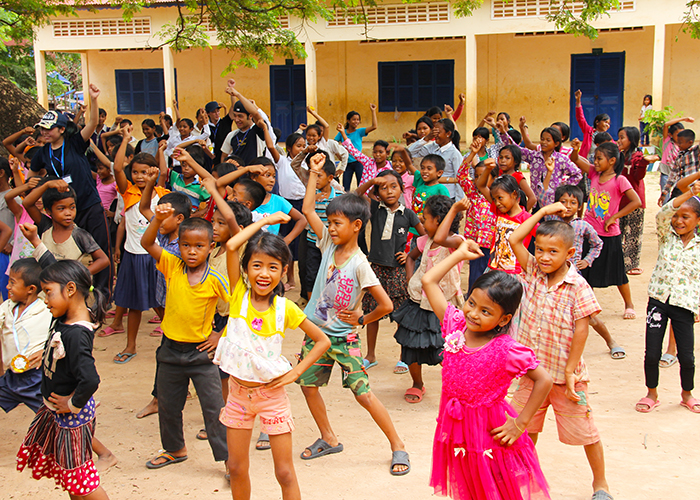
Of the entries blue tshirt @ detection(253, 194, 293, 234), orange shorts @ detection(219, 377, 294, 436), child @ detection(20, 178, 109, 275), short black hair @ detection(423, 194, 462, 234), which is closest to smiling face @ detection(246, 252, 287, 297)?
orange shorts @ detection(219, 377, 294, 436)

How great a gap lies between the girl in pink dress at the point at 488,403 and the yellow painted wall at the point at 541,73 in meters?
15.1

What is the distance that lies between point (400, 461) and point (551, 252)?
Result: 1379mm

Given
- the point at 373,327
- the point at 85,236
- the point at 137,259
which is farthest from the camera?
the point at 137,259

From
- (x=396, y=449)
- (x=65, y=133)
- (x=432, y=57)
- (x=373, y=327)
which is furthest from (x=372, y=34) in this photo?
(x=396, y=449)

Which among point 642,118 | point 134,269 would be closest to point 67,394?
point 134,269

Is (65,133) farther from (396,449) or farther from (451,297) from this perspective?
(396,449)

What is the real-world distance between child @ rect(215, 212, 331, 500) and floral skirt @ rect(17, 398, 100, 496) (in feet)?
2.03

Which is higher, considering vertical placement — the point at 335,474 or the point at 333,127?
the point at 333,127

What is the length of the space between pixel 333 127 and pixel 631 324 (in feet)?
41.8

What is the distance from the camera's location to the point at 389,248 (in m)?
5.18

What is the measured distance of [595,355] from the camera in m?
5.30

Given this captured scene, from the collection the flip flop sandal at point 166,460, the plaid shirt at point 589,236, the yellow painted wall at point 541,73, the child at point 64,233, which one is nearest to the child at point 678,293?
the plaid shirt at point 589,236

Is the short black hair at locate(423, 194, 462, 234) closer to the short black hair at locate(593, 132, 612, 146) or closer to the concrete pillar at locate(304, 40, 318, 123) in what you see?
the short black hair at locate(593, 132, 612, 146)

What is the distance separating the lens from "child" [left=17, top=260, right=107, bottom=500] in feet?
9.29
